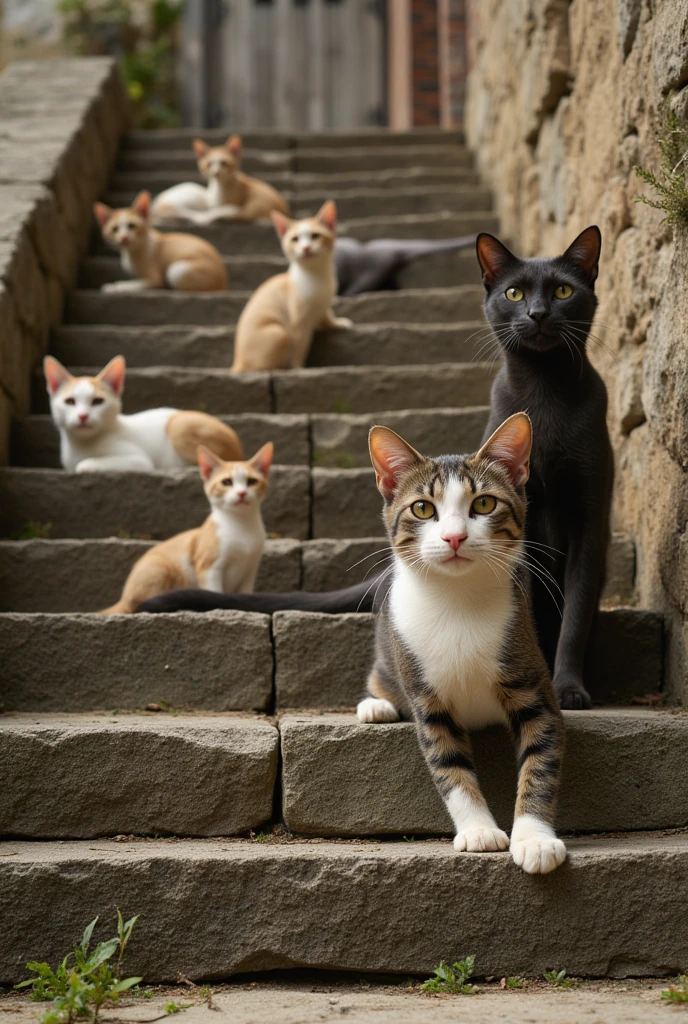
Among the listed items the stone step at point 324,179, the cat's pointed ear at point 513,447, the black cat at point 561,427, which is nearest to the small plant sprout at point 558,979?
the black cat at point 561,427

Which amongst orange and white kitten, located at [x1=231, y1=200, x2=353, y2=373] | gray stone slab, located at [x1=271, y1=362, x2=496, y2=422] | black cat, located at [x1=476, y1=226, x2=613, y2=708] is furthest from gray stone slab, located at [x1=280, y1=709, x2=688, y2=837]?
orange and white kitten, located at [x1=231, y1=200, x2=353, y2=373]

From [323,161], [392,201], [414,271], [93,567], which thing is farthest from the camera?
[323,161]

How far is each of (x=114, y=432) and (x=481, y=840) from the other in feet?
8.04

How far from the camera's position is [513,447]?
2332mm

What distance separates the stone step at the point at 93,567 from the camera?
11.4 ft

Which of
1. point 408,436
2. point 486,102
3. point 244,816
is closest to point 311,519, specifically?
point 408,436

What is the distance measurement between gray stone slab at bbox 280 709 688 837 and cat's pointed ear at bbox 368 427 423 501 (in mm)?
560

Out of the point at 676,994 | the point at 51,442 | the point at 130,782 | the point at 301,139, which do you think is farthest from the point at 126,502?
the point at 301,139

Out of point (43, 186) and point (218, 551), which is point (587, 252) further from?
point (43, 186)

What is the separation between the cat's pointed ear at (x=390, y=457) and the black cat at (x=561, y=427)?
0.50 metres

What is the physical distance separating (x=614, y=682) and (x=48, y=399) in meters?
2.70

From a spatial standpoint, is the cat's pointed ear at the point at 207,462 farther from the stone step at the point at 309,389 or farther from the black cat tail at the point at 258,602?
the stone step at the point at 309,389

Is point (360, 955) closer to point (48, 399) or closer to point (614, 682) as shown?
point (614, 682)

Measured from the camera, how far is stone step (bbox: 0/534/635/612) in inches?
136
